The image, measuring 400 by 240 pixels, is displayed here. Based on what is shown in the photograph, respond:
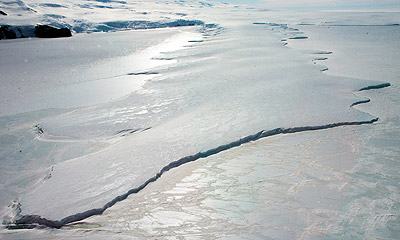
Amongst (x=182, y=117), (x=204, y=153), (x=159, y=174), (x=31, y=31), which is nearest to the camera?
(x=159, y=174)

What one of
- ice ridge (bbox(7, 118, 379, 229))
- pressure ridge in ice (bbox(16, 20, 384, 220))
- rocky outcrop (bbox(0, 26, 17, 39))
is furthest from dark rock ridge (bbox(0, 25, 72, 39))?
ice ridge (bbox(7, 118, 379, 229))

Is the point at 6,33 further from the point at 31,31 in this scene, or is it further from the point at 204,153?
the point at 204,153

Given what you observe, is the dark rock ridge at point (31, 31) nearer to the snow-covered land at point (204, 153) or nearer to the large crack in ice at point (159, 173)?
the snow-covered land at point (204, 153)

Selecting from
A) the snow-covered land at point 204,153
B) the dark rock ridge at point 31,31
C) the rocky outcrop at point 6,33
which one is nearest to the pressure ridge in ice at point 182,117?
the snow-covered land at point 204,153

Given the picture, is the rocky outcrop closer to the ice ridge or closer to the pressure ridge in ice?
the pressure ridge in ice

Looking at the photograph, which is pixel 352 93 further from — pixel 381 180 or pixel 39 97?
pixel 39 97

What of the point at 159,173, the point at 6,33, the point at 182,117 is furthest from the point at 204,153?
the point at 6,33

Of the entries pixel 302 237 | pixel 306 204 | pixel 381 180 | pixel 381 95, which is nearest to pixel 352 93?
pixel 381 95

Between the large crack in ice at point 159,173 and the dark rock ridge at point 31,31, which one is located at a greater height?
the dark rock ridge at point 31,31
